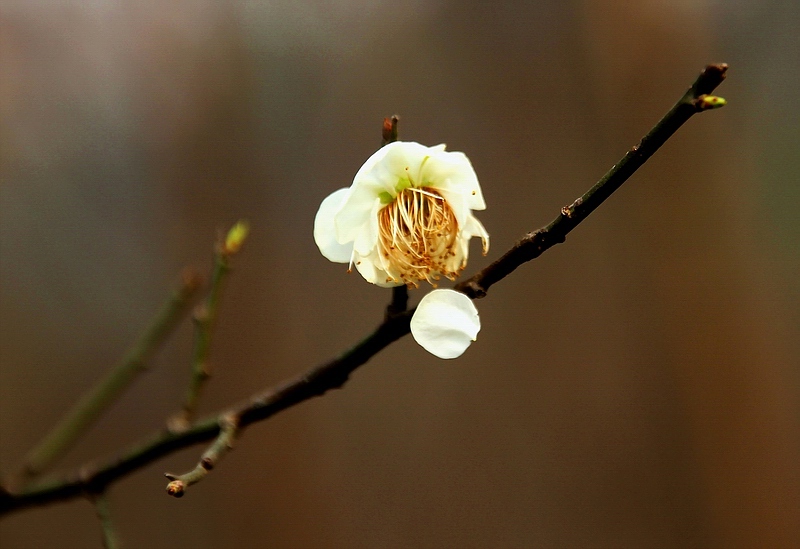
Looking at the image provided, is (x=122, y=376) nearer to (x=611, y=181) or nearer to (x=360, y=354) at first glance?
(x=360, y=354)

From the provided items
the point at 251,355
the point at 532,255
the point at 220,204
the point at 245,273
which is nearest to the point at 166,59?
the point at 220,204

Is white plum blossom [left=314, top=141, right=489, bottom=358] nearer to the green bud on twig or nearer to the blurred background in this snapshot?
the green bud on twig

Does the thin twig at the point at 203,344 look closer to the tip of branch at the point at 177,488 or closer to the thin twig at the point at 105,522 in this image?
the thin twig at the point at 105,522

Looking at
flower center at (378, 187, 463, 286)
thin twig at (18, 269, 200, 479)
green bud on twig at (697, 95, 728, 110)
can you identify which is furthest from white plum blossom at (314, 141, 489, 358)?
thin twig at (18, 269, 200, 479)

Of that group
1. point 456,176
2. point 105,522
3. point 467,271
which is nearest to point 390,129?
point 456,176

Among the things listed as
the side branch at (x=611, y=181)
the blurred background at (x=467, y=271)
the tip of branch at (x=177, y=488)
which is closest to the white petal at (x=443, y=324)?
the side branch at (x=611, y=181)

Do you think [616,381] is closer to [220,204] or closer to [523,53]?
[523,53]

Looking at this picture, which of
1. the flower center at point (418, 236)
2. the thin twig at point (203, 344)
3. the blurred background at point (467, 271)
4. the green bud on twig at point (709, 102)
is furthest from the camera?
the blurred background at point (467, 271)
